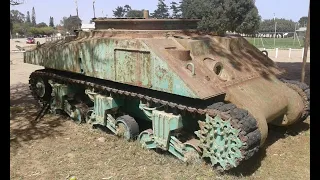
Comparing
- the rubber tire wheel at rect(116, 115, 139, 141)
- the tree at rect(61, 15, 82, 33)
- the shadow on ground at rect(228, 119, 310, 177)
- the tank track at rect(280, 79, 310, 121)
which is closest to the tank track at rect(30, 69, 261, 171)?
the shadow on ground at rect(228, 119, 310, 177)

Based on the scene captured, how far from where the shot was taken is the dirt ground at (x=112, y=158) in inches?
235

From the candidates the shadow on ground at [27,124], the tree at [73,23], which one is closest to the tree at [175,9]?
the tree at [73,23]

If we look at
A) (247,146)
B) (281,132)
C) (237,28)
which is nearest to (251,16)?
(237,28)

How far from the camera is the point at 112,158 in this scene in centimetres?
666

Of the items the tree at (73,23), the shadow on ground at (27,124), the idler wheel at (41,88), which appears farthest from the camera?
the tree at (73,23)

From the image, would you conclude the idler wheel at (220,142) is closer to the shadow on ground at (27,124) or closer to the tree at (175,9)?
the shadow on ground at (27,124)

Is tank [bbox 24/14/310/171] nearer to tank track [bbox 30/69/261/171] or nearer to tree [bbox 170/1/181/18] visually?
tank track [bbox 30/69/261/171]

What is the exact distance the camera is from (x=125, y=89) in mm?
7113

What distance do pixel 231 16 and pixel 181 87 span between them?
4356 cm

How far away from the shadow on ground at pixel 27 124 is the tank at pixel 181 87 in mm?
934

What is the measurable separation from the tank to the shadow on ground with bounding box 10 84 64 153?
0.93 metres

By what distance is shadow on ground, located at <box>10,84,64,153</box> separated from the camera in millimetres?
7898
